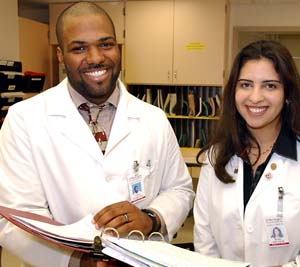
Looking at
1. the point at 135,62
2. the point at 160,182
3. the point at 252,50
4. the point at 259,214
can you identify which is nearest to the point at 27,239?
the point at 160,182

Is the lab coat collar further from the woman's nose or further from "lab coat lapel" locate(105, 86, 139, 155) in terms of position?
the woman's nose

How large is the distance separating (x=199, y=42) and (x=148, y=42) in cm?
61

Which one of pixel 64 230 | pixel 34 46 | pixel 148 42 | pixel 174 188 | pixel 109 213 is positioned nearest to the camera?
pixel 64 230

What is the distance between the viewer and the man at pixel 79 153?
1256 millimetres

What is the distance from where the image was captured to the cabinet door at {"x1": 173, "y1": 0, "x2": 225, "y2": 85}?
4516 mm

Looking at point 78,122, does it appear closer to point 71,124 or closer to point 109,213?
point 71,124

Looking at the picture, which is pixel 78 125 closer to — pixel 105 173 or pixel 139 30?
pixel 105 173

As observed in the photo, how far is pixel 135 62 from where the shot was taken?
482 cm

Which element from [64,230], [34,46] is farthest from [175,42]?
[64,230]

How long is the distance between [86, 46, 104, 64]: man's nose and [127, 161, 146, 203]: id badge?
14.5 inches

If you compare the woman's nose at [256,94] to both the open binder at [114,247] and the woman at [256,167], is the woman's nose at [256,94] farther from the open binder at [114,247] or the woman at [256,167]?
the open binder at [114,247]

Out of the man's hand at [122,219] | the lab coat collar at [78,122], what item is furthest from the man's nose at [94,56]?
the man's hand at [122,219]

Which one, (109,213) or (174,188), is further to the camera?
(174,188)

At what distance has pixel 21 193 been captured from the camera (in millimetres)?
1240
